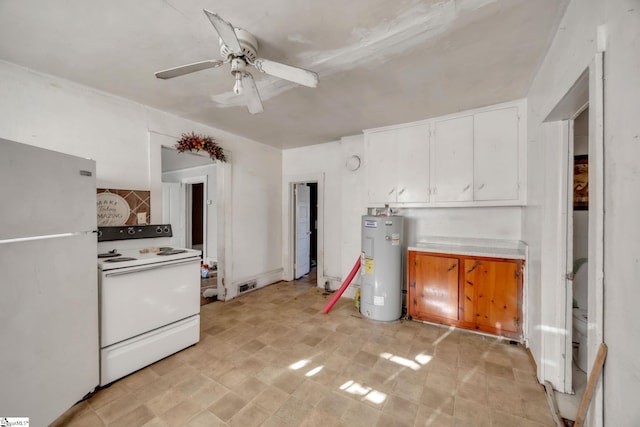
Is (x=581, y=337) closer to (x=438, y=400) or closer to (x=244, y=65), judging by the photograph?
(x=438, y=400)

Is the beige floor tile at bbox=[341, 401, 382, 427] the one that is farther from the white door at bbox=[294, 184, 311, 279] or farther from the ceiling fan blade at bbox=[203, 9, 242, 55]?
the white door at bbox=[294, 184, 311, 279]

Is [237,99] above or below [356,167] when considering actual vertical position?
above

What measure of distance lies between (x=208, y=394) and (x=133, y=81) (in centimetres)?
283

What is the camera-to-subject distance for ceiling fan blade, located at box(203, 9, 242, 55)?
3.59 feet

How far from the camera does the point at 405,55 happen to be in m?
1.78

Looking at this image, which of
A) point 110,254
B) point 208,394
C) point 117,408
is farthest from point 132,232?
point 208,394

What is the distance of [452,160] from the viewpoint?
113 inches

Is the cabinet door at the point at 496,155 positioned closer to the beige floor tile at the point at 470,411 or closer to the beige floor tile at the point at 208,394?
the beige floor tile at the point at 470,411

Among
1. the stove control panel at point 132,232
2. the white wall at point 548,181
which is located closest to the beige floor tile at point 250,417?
the stove control panel at point 132,232

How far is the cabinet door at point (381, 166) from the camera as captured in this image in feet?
10.6

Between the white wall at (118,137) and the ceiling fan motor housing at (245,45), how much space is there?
6.00 ft

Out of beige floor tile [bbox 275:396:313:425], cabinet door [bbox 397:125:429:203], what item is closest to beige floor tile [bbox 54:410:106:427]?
beige floor tile [bbox 275:396:313:425]

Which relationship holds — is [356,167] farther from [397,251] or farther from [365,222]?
[397,251]

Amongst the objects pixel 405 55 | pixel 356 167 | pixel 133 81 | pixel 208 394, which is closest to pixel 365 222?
pixel 356 167
